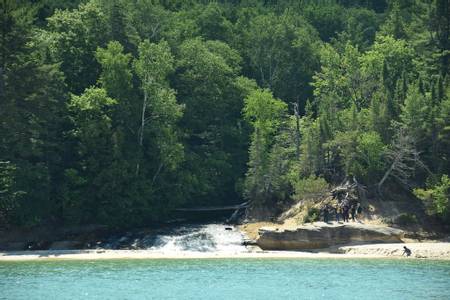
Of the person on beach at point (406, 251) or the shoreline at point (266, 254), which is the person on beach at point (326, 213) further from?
the person on beach at point (406, 251)

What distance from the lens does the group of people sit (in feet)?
237

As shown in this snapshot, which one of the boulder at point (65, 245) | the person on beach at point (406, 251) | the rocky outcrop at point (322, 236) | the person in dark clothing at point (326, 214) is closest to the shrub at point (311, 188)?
the person in dark clothing at point (326, 214)

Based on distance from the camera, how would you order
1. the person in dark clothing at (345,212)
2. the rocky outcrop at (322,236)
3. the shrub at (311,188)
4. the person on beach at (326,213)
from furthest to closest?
the shrub at (311,188), the person on beach at (326,213), the person in dark clothing at (345,212), the rocky outcrop at (322,236)

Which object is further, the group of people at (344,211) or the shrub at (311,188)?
the shrub at (311,188)

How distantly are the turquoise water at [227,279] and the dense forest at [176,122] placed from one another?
37.4ft

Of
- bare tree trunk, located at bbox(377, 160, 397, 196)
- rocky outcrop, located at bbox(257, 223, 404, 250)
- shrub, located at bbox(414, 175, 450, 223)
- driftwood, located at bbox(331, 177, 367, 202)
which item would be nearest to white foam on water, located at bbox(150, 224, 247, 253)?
rocky outcrop, located at bbox(257, 223, 404, 250)

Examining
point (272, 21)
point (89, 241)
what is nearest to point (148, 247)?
point (89, 241)

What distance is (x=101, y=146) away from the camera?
76000 millimetres

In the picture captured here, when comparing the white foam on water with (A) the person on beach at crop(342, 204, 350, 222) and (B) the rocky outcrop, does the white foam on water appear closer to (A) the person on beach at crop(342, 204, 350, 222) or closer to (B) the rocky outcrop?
(B) the rocky outcrop

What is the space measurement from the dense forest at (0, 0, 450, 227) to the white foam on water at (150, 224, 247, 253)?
5.15 metres

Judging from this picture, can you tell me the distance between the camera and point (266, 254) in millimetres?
67438

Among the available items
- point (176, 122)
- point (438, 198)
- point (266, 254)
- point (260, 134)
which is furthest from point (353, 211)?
point (176, 122)

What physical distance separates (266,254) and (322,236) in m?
4.91

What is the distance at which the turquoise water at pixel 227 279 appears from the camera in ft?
162
